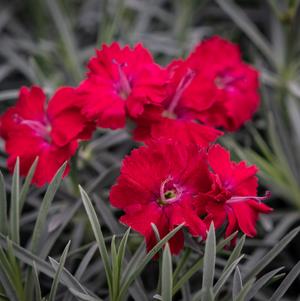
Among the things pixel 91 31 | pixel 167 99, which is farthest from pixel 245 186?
pixel 91 31

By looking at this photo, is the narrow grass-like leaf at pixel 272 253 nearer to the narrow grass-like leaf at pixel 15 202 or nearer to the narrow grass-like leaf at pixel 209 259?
the narrow grass-like leaf at pixel 209 259

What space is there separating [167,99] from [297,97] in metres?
0.57

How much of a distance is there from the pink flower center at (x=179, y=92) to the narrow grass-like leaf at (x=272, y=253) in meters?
0.28

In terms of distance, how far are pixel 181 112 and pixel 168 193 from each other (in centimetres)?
19

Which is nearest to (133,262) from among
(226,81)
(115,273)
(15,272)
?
(115,273)

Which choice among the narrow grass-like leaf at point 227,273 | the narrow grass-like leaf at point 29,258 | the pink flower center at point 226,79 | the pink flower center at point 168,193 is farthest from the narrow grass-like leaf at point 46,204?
the pink flower center at point 226,79

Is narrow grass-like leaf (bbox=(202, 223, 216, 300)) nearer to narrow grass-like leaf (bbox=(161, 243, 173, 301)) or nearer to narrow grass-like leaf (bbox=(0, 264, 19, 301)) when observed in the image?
narrow grass-like leaf (bbox=(161, 243, 173, 301))

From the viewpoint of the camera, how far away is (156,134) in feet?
2.68

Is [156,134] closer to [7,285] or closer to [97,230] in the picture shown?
[97,230]

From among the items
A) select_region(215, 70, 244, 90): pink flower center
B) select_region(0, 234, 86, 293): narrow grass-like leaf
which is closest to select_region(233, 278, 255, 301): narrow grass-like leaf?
Answer: select_region(0, 234, 86, 293): narrow grass-like leaf

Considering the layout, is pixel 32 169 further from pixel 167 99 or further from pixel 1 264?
pixel 167 99

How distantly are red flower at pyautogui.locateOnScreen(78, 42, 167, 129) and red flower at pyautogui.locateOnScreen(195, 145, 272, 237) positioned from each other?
0.48 ft

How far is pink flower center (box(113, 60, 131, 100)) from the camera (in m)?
0.87

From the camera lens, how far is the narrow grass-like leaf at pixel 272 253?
2.58 feet
